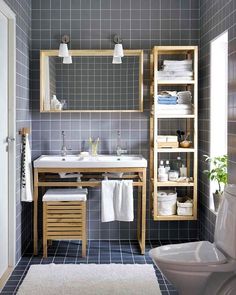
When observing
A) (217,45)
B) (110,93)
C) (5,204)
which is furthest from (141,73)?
(5,204)

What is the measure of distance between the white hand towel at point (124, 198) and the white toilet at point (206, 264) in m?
1.21

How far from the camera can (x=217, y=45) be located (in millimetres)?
4109

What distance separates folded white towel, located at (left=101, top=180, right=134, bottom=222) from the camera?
4.07 meters

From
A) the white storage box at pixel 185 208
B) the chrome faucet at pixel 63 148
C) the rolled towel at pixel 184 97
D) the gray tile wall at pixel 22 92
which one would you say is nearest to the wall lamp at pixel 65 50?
the gray tile wall at pixel 22 92

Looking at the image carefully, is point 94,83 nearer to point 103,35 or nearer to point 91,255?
point 103,35

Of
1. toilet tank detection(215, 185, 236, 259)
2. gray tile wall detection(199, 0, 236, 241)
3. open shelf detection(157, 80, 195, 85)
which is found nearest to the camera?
toilet tank detection(215, 185, 236, 259)

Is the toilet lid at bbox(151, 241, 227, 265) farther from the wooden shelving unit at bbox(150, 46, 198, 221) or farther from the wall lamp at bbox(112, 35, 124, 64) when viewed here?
the wall lamp at bbox(112, 35, 124, 64)

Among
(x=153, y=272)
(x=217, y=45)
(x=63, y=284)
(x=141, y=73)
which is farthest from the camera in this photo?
(x=141, y=73)

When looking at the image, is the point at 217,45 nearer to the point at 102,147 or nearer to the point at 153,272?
the point at 102,147

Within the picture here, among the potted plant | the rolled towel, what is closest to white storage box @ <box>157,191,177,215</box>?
the potted plant

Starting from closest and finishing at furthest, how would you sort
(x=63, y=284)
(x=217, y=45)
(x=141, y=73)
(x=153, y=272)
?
(x=63, y=284) → (x=153, y=272) → (x=217, y=45) → (x=141, y=73)

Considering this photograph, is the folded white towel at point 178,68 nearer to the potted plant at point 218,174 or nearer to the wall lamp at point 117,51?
the wall lamp at point 117,51

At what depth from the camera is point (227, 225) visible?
279 cm

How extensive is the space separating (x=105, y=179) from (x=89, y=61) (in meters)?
1.17
